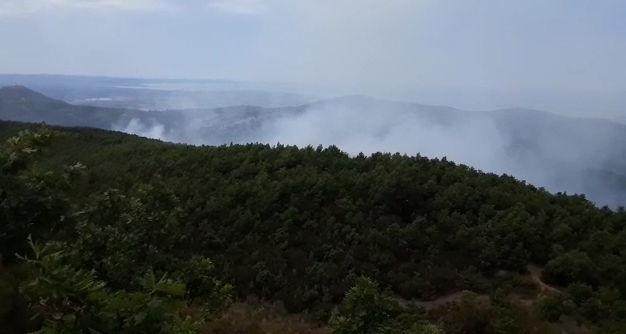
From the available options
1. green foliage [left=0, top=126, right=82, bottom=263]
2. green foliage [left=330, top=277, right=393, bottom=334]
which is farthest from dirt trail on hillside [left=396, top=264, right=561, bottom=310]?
green foliage [left=0, top=126, right=82, bottom=263]

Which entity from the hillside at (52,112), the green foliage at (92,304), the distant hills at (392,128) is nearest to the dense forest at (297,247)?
the green foliage at (92,304)

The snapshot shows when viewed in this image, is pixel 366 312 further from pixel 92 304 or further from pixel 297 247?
pixel 297 247

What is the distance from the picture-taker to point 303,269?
11.2 metres

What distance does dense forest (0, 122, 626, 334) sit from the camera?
4332 millimetres

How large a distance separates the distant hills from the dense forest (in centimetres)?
3542

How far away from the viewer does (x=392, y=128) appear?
83.4 m

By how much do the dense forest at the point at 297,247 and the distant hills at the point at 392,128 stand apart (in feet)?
116

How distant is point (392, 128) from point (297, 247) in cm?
7261

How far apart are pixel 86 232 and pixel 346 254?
7.34 meters

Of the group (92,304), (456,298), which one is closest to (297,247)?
(456,298)

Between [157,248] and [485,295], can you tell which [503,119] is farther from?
[157,248]

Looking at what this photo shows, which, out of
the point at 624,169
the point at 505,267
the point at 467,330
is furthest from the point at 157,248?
the point at 624,169

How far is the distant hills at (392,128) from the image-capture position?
5709cm

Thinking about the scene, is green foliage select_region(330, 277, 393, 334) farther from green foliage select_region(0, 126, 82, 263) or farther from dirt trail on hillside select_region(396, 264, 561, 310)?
dirt trail on hillside select_region(396, 264, 561, 310)
